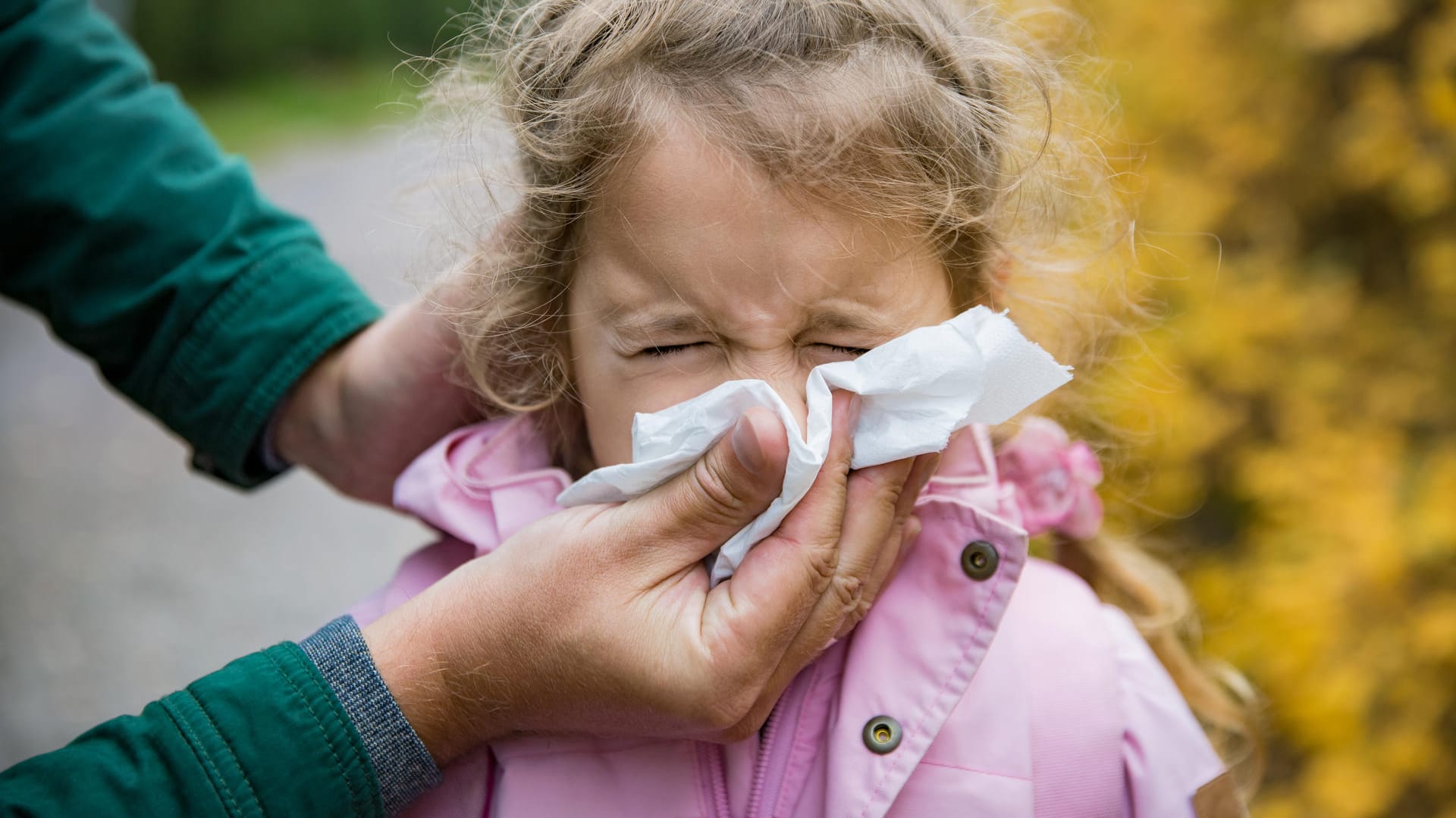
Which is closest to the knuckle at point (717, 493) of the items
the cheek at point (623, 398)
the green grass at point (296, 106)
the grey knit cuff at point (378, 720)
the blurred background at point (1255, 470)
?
the cheek at point (623, 398)

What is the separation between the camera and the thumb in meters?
1.35

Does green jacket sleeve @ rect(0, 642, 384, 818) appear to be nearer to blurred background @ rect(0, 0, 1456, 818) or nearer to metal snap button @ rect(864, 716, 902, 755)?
Result: metal snap button @ rect(864, 716, 902, 755)

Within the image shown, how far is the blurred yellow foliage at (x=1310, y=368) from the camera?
2.66 m

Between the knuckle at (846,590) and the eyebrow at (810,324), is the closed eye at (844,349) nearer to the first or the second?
the eyebrow at (810,324)

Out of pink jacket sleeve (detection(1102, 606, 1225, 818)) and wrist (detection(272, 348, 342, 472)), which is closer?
pink jacket sleeve (detection(1102, 606, 1225, 818))

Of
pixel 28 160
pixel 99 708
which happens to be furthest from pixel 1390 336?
pixel 99 708

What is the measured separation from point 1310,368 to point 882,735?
2.18m

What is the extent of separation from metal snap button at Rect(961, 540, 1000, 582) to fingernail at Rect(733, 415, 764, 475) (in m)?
0.41

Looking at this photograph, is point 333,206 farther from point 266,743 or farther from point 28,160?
point 266,743

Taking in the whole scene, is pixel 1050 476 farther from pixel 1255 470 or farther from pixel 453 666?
pixel 1255 470

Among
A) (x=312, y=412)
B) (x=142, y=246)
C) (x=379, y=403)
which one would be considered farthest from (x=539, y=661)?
(x=142, y=246)

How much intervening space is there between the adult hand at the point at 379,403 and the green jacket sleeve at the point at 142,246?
0.05 m

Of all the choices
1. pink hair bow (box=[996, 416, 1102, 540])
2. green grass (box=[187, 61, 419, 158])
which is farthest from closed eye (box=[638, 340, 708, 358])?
green grass (box=[187, 61, 419, 158])

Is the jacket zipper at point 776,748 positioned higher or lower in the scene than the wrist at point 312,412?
lower
